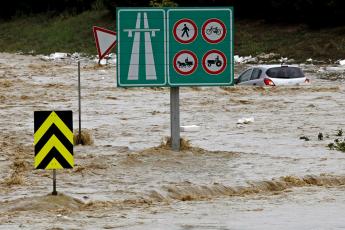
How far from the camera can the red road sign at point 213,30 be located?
62.6 ft

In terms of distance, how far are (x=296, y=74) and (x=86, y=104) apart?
8334 mm

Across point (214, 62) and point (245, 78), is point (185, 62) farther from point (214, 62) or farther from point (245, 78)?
point (245, 78)

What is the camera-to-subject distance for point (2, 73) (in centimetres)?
5278

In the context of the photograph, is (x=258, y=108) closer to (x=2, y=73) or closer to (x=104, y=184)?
(x=104, y=184)

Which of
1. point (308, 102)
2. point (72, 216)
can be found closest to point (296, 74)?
point (308, 102)

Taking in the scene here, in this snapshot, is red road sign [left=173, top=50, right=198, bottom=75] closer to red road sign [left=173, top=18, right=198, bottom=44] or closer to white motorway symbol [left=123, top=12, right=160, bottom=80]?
red road sign [left=173, top=18, right=198, bottom=44]

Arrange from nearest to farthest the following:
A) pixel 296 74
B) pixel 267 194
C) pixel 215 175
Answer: pixel 267 194, pixel 215 175, pixel 296 74

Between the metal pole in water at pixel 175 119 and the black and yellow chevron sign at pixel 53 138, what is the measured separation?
617 cm

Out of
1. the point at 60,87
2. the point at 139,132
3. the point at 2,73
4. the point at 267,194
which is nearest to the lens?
the point at 267,194

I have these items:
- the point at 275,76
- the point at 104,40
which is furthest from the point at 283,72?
the point at 104,40

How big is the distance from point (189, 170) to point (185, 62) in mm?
3014

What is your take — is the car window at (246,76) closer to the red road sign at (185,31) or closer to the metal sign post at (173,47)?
the metal sign post at (173,47)

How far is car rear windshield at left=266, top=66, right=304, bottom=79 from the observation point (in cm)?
3665

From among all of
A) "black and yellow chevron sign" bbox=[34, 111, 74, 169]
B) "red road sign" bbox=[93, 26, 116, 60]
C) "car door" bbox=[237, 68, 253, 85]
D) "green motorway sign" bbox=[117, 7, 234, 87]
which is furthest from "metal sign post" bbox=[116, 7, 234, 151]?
"car door" bbox=[237, 68, 253, 85]
